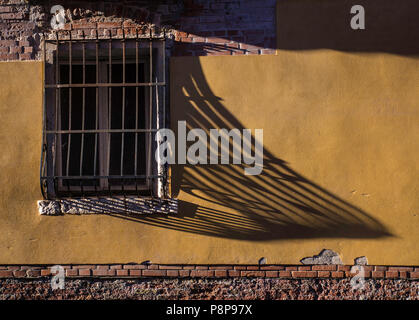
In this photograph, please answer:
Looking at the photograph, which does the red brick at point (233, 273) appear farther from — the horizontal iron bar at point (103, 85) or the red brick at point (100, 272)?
the horizontal iron bar at point (103, 85)

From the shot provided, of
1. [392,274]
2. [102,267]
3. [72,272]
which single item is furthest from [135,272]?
[392,274]

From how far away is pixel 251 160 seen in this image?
3469 mm

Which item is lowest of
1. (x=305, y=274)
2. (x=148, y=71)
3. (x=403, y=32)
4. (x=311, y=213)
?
(x=305, y=274)

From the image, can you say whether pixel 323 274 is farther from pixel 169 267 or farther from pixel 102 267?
pixel 102 267

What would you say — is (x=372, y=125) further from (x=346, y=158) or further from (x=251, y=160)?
(x=251, y=160)

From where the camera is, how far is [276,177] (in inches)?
136

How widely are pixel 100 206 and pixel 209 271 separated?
1125mm

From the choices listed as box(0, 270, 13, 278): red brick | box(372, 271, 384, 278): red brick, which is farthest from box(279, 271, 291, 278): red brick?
box(0, 270, 13, 278): red brick

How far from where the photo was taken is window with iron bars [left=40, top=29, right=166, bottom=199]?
3529 mm

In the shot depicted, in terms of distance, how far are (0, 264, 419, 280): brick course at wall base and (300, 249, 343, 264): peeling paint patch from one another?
0.04 metres

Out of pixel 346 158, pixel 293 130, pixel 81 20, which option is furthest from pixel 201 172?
pixel 81 20

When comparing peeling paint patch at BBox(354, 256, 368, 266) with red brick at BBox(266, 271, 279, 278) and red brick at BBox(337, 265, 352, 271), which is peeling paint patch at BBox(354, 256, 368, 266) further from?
red brick at BBox(266, 271, 279, 278)

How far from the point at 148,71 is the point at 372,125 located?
208 centimetres

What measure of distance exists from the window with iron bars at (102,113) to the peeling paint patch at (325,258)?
1421 mm
